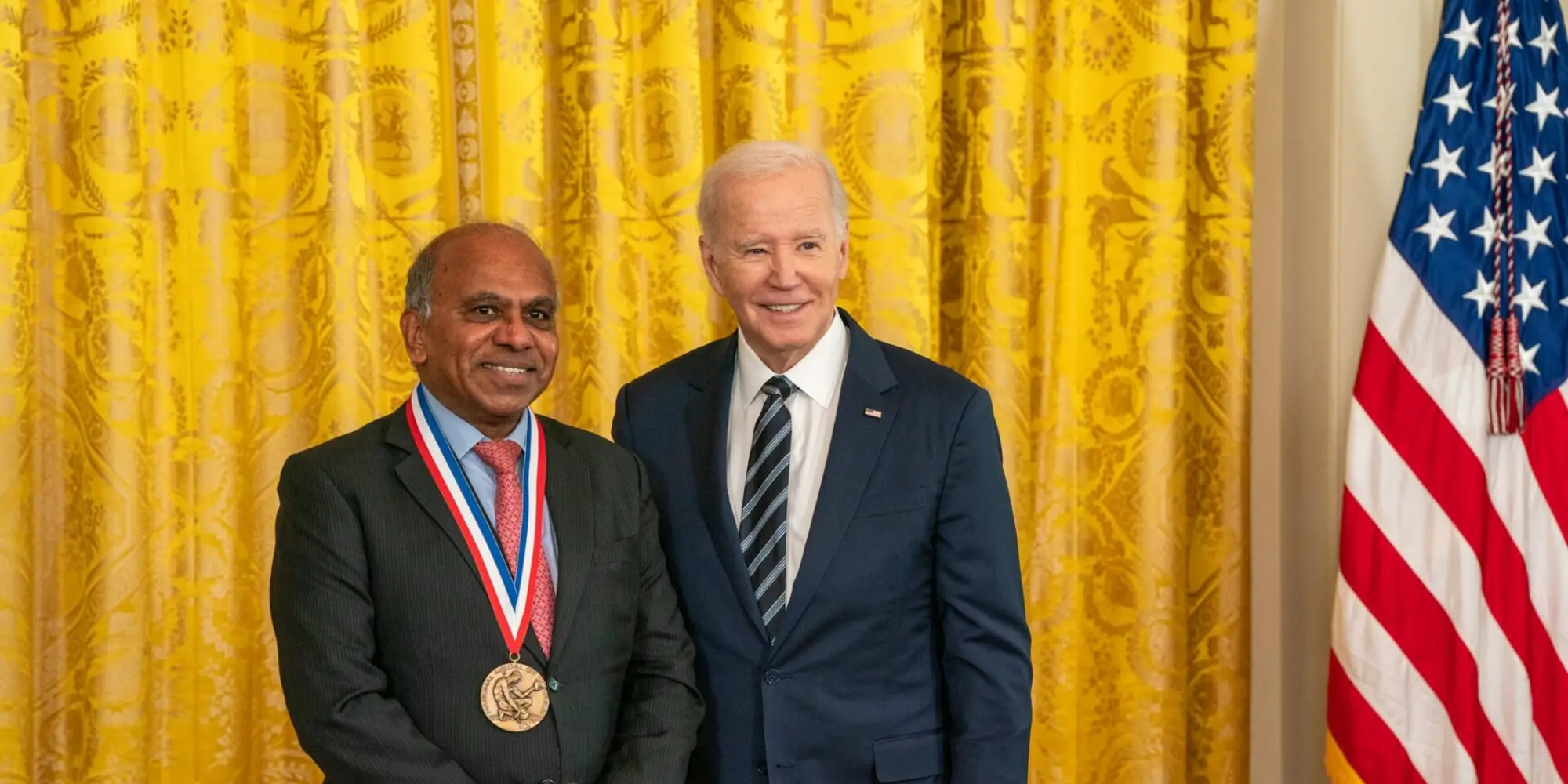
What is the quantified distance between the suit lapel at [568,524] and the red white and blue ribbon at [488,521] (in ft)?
0.08

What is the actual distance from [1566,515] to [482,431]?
7.17 feet

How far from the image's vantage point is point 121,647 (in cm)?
296

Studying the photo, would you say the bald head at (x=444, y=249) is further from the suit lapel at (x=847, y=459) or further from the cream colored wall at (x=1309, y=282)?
the cream colored wall at (x=1309, y=282)

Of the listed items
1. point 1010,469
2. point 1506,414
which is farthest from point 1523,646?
point 1010,469

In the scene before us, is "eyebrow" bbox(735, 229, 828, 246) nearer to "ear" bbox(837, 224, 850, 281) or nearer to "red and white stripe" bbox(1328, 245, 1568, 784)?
"ear" bbox(837, 224, 850, 281)

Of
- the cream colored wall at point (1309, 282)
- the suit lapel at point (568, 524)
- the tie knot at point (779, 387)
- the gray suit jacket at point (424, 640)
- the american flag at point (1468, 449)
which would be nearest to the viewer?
the gray suit jacket at point (424, 640)

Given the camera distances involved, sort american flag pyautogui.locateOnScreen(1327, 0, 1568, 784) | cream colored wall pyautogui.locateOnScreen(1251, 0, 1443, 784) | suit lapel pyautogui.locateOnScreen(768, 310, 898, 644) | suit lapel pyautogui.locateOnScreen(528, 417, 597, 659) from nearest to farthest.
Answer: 1. suit lapel pyautogui.locateOnScreen(528, 417, 597, 659)
2. suit lapel pyautogui.locateOnScreen(768, 310, 898, 644)
3. american flag pyautogui.locateOnScreen(1327, 0, 1568, 784)
4. cream colored wall pyautogui.locateOnScreen(1251, 0, 1443, 784)

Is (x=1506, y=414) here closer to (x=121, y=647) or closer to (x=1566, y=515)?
(x=1566, y=515)

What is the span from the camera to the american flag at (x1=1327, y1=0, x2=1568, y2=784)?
2.94m

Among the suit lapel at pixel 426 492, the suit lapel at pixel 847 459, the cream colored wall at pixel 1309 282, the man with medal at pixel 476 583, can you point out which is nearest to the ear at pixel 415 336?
the man with medal at pixel 476 583

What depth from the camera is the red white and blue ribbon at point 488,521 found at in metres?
2.00

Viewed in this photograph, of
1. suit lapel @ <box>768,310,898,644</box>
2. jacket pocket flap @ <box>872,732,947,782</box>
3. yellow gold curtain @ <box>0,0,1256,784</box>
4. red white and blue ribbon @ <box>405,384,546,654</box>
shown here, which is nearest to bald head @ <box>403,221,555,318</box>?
red white and blue ribbon @ <box>405,384,546,654</box>

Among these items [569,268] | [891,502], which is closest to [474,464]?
[891,502]

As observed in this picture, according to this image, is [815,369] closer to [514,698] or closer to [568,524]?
[568,524]
